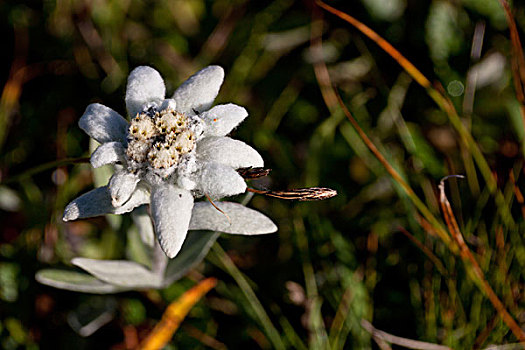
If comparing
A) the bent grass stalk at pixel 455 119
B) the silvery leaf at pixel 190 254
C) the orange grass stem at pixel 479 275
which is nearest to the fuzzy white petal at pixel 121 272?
the silvery leaf at pixel 190 254

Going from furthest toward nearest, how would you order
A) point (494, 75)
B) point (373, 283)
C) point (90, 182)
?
1. point (494, 75)
2. point (90, 182)
3. point (373, 283)

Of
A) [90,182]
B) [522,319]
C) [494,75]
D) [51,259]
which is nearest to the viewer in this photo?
[522,319]

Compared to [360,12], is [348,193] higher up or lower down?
lower down

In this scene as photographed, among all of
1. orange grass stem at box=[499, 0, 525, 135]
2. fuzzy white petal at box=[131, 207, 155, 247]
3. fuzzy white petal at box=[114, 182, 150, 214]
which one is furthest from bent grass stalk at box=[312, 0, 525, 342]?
fuzzy white petal at box=[131, 207, 155, 247]

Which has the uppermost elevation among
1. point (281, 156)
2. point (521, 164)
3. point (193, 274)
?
point (521, 164)

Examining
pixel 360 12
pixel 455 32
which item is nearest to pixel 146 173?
pixel 360 12

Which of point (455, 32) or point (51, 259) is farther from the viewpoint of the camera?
point (455, 32)

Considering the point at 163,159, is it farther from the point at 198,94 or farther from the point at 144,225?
the point at 144,225

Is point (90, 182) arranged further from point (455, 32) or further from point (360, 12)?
point (455, 32)
